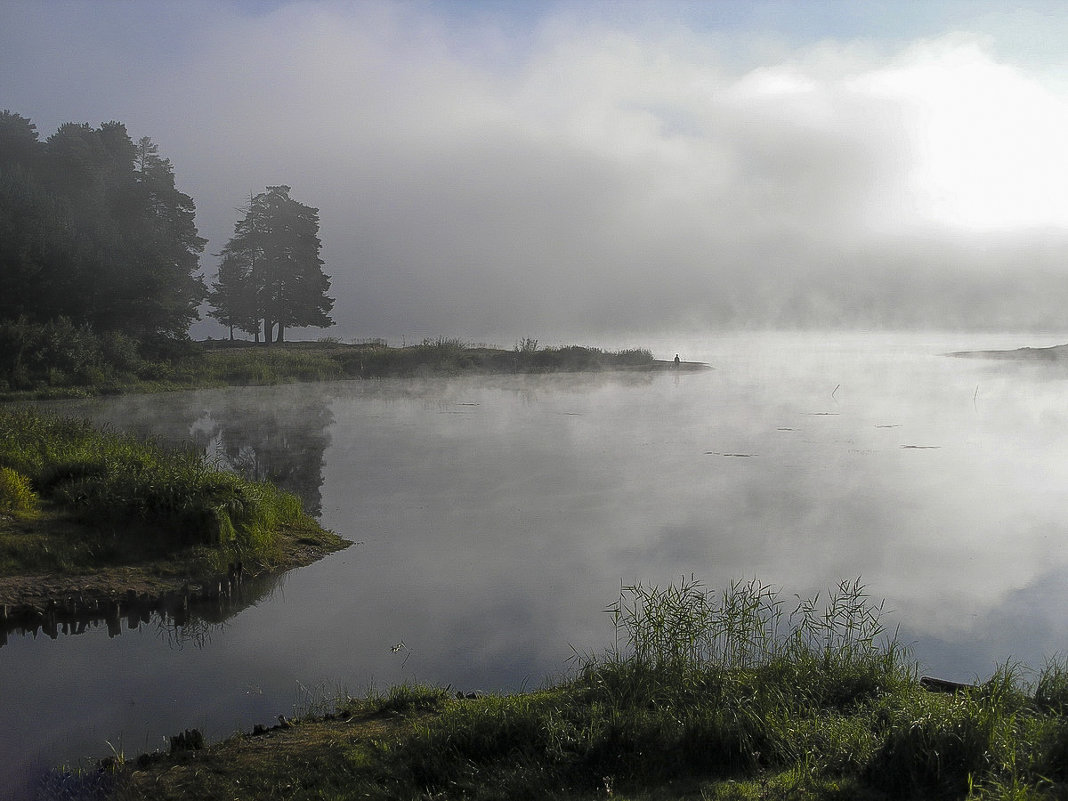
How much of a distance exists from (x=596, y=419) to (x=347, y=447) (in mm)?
6964

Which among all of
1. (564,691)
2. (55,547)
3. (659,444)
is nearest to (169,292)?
(659,444)

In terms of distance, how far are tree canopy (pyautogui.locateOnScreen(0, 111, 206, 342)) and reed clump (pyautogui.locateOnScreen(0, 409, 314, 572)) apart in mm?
15681

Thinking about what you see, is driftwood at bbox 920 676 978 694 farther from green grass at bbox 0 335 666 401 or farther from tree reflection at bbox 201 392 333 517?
green grass at bbox 0 335 666 401

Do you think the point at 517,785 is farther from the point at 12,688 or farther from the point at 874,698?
the point at 12,688

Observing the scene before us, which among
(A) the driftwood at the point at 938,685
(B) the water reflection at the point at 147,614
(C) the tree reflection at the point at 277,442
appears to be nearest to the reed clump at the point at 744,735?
(A) the driftwood at the point at 938,685

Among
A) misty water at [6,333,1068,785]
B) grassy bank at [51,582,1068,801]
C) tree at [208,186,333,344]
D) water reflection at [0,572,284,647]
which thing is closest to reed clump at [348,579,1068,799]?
grassy bank at [51,582,1068,801]

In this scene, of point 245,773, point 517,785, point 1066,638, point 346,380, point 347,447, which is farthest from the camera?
point 346,380

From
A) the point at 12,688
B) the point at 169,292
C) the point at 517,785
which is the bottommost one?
the point at 12,688

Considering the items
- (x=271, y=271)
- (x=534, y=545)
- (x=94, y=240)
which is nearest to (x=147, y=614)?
(x=534, y=545)

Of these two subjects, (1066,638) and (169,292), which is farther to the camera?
(169,292)

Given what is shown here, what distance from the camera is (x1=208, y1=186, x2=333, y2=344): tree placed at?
133ft

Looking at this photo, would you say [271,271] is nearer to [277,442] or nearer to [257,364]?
[257,364]

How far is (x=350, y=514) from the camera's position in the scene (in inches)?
419

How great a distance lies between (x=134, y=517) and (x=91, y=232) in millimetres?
21584
